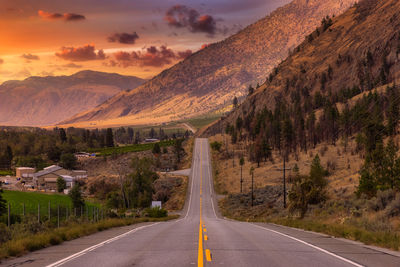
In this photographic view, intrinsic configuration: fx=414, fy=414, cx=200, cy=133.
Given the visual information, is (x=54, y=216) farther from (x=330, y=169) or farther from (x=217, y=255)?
(x=330, y=169)

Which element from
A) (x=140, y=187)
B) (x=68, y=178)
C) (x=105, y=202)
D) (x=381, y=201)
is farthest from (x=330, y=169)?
(x=68, y=178)

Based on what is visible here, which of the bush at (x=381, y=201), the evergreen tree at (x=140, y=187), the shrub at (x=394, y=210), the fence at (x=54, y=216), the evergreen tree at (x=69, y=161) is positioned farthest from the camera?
the evergreen tree at (x=69, y=161)

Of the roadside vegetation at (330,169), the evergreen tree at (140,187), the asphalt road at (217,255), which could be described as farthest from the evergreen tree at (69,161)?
the asphalt road at (217,255)

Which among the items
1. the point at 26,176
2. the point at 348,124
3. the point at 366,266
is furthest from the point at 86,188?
the point at 366,266

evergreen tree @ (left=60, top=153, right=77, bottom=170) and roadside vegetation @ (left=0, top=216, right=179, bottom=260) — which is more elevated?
evergreen tree @ (left=60, top=153, right=77, bottom=170)

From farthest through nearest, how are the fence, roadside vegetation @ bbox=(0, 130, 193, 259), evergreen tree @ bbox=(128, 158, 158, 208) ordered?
evergreen tree @ bbox=(128, 158, 158, 208)
the fence
roadside vegetation @ bbox=(0, 130, 193, 259)

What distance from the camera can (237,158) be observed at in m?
159

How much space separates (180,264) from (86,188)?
135m

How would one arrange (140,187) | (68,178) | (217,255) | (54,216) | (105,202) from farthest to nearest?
(68,178) < (140,187) < (105,202) < (54,216) < (217,255)

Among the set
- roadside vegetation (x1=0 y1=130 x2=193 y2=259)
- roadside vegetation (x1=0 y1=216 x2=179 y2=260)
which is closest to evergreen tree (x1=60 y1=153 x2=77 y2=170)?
roadside vegetation (x1=0 y1=130 x2=193 y2=259)

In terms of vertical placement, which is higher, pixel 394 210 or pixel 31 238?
pixel 31 238

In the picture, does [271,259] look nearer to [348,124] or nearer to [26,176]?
[348,124]

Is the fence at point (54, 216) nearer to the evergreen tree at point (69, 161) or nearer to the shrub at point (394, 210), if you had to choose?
the shrub at point (394, 210)

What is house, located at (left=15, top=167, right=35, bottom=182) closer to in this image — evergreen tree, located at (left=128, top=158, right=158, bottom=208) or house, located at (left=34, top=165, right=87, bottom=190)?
house, located at (left=34, top=165, right=87, bottom=190)
